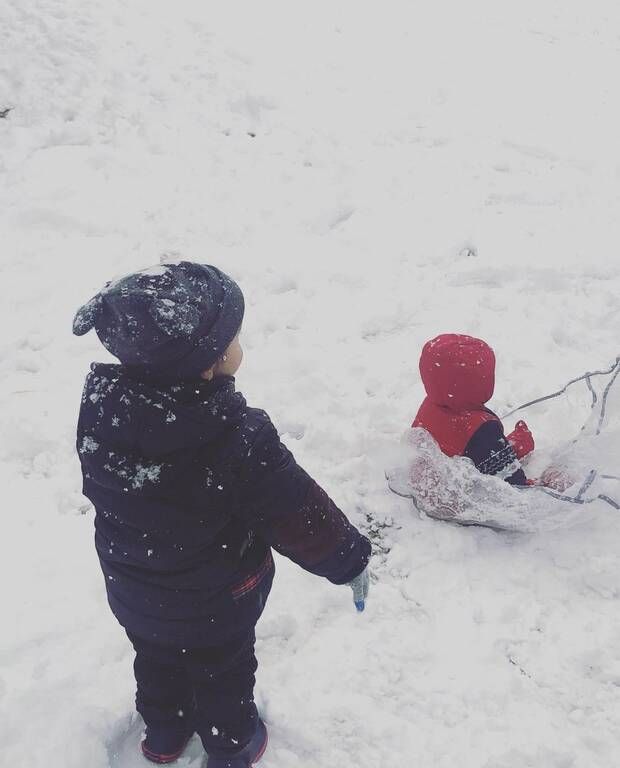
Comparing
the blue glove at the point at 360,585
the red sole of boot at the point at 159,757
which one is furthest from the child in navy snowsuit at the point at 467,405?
the red sole of boot at the point at 159,757

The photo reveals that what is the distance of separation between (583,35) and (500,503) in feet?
25.2

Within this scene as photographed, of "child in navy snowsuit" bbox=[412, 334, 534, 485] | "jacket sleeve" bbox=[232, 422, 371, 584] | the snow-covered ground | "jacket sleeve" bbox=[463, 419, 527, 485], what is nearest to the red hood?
"child in navy snowsuit" bbox=[412, 334, 534, 485]

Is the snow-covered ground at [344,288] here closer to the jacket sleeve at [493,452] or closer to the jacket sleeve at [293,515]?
the jacket sleeve at [493,452]

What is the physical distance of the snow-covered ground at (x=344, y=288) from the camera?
2.56 metres

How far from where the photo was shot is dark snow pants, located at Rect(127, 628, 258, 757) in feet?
6.89

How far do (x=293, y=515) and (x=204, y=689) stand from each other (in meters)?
0.68

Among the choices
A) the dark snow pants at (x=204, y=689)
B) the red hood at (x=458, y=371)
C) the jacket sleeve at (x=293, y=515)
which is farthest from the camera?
the red hood at (x=458, y=371)

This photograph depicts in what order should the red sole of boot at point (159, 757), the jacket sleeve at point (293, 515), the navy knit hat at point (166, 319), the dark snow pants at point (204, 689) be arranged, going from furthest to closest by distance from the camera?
the red sole of boot at point (159, 757), the dark snow pants at point (204, 689), the jacket sleeve at point (293, 515), the navy knit hat at point (166, 319)

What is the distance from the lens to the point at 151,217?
5.32 meters

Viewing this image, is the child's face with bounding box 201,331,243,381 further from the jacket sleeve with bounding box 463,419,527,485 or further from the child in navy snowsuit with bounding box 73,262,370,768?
the jacket sleeve with bounding box 463,419,527,485

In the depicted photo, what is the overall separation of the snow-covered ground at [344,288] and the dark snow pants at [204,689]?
0.26 meters

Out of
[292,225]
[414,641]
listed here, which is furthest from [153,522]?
[292,225]

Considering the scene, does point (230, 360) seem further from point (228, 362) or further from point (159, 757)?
point (159, 757)

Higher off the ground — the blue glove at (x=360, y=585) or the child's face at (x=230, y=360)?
the child's face at (x=230, y=360)
